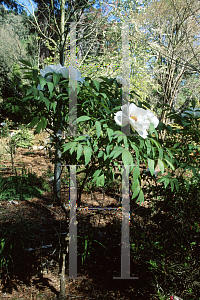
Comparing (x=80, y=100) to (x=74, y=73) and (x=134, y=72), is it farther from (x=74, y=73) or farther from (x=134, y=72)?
(x=134, y=72)

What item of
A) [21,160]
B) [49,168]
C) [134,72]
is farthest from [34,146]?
[134,72]

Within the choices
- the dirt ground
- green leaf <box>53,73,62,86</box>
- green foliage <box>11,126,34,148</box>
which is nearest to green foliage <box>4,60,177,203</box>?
green leaf <box>53,73,62,86</box>

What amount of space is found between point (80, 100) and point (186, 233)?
140cm

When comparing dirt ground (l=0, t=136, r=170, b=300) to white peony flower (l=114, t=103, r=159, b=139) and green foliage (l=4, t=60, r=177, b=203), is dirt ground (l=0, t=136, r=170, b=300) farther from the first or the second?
white peony flower (l=114, t=103, r=159, b=139)

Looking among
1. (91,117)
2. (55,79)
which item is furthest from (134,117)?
(55,79)

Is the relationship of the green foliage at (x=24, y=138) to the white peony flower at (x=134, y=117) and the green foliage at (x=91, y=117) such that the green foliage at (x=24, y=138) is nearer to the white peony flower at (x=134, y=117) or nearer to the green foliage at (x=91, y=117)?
the green foliage at (x=91, y=117)

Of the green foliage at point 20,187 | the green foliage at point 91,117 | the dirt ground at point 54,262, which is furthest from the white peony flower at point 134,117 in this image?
the green foliage at point 20,187

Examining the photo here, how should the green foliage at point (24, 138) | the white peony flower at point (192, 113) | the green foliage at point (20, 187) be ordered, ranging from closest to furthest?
the white peony flower at point (192, 113)
the green foliage at point (20, 187)
the green foliage at point (24, 138)

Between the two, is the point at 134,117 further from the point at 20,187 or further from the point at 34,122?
the point at 20,187

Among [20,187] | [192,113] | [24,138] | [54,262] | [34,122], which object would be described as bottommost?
[54,262]

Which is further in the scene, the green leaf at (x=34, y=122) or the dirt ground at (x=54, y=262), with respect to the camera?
the dirt ground at (x=54, y=262)

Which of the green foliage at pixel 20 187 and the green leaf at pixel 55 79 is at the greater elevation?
the green leaf at pixel 55 79

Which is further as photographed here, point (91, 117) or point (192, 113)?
point (192, 113)

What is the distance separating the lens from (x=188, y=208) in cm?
206
